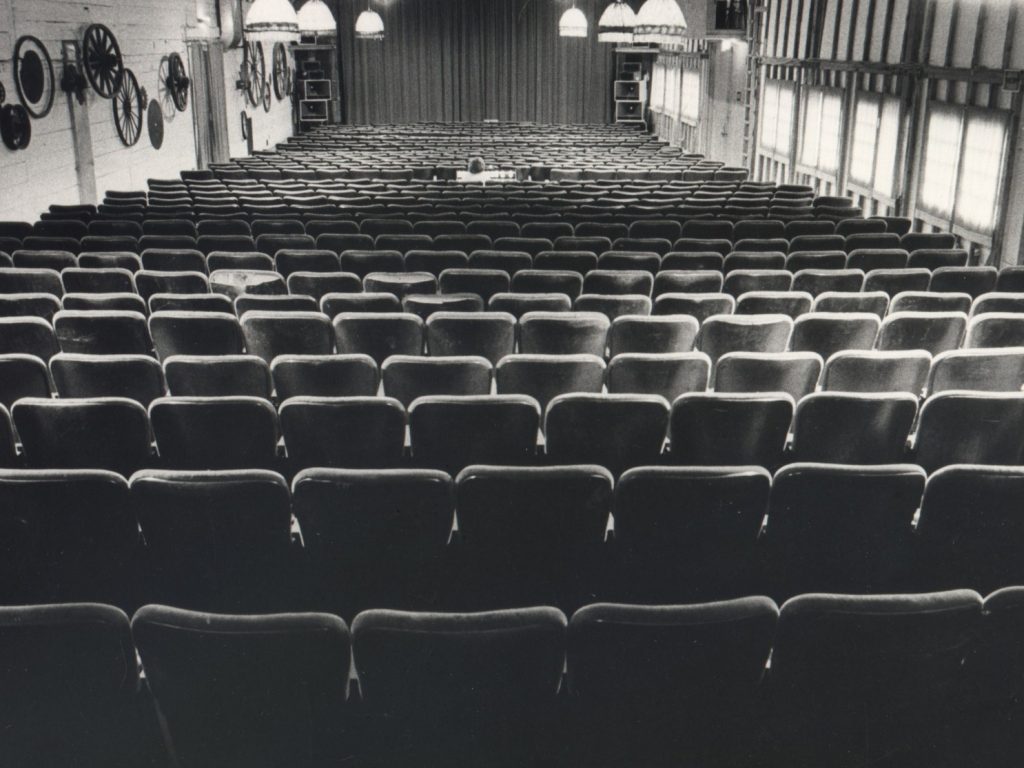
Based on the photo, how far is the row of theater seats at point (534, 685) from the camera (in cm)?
180

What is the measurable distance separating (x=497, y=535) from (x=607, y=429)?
0.74 metres

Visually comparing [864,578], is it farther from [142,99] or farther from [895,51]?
[142,99]

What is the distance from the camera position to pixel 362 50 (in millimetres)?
26906

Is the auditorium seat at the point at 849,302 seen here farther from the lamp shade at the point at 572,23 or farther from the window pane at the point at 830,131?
the lamp shade at the point at 572,23

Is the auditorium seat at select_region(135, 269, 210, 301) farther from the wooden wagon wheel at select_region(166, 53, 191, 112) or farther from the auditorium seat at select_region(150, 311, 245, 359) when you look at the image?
the wooden wagon wheel at select_region(166, 53, 191, 112)

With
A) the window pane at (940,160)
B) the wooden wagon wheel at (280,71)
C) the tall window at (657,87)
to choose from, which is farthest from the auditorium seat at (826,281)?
the tall window at (657,87)

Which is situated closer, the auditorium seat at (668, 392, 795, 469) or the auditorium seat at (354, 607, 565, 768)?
the auditorium seat at (354, 607, 565, 768)

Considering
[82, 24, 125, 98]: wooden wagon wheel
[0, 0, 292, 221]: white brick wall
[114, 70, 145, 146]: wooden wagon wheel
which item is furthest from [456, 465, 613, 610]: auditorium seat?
[114, 70, 145, 146]: wooden wagon wheel

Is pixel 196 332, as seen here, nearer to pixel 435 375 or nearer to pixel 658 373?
pixel 435 375

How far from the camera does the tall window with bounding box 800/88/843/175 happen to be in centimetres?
1315

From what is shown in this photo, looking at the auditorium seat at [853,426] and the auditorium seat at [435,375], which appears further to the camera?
the auditorium seat at [435,375]

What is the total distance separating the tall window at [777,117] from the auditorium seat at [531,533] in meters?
14.0

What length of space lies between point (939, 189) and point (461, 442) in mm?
8821

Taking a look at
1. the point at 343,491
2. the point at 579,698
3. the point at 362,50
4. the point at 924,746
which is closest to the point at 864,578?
the point at 924,746
